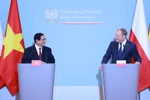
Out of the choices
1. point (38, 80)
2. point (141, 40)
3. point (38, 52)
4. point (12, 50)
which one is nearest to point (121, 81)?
point (141, 40)

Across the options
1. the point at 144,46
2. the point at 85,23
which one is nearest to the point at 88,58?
the point at 85,23

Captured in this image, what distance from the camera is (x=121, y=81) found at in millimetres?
4684

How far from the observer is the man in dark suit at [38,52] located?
5.07 meters

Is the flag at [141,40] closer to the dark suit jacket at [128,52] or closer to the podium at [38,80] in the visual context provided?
the dark suit jacket at [128,52]

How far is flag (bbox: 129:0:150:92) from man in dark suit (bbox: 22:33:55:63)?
1437mm

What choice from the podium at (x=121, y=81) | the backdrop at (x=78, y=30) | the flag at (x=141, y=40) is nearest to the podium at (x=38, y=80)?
the podium at (x=121, y=81)

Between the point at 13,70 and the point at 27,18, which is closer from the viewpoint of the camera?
the point at 13,70

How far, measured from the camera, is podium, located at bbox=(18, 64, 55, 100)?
4.71 meters

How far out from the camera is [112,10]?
5668mm

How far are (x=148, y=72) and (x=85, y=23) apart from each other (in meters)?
1.35

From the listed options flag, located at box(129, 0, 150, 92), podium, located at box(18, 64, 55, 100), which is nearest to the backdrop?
flag, located at box(129, 0, 150, 92)

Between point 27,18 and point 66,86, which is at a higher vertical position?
point 27,18

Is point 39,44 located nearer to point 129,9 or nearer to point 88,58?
point 88,58

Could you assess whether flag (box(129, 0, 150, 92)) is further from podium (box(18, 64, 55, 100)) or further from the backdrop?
podium (box(18, 64, 55, 100))
